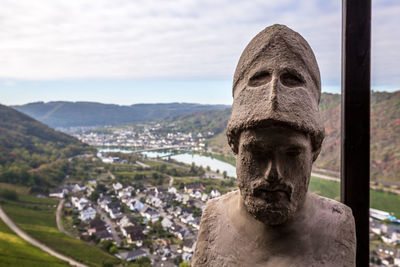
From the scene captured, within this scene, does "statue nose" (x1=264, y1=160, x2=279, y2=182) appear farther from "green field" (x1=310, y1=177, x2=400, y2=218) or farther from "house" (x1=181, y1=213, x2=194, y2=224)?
"house" (x1=181, y1=213, x2=194, y2=224)

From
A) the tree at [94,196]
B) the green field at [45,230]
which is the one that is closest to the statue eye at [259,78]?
the green field at [45,230]

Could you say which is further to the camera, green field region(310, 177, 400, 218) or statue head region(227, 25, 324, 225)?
green field region(310, 177, 400, 218)

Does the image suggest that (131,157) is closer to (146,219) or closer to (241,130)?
(146,219)

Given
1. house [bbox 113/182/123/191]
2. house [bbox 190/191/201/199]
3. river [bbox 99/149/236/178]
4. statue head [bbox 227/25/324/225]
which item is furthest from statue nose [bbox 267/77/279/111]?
house [bbox 113/182/123/191]

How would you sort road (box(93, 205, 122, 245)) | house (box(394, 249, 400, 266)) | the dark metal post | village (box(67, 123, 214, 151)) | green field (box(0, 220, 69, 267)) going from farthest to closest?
village (box(67, 123, 214, 151)) → road (box(93, 205, 122, 245)) → green field (box(0, 220, 69, 267)) → house (box(394, 249, 400, 266)) → the dark metal post

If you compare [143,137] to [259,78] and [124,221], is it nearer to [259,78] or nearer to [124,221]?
[124,221]

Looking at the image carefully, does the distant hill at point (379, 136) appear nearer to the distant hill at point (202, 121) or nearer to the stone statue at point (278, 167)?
the stone statue at point (278, 167)

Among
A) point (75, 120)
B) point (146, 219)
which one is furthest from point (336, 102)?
point (75, 120)
